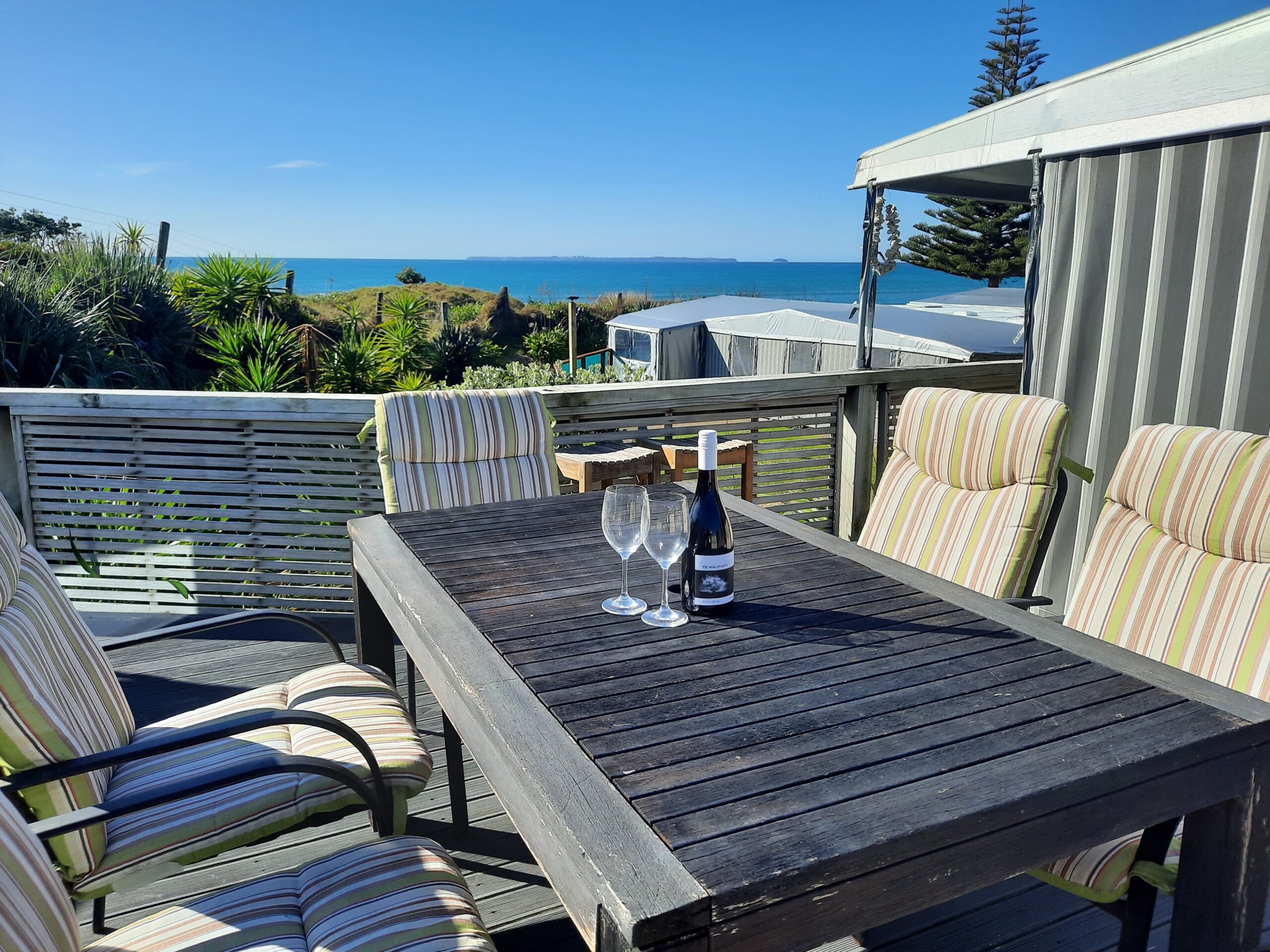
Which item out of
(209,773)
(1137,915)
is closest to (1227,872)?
(1137,915)

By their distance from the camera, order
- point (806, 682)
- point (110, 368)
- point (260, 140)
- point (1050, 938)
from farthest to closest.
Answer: point (260, 140)
point (110, 368)
point (1050, 938)
point (806, 682)

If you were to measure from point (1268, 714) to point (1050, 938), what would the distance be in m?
0.86

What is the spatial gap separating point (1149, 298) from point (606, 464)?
2082 mm

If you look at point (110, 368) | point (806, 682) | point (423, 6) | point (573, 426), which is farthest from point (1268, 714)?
point (423, 6)

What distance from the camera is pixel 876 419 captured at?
4.24m

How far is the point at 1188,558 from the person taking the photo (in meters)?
1.92

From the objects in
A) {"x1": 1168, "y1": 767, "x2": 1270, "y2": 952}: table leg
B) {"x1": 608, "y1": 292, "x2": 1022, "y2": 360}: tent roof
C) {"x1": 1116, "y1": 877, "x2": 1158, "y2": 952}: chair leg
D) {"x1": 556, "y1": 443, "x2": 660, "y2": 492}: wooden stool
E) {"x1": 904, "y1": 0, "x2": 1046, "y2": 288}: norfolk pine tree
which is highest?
{"x1": 904, "y1": 0, "x2": 1046, "y2": 288}: norfolk pine tree

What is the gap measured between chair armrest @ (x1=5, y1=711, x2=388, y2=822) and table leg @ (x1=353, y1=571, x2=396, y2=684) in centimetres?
75

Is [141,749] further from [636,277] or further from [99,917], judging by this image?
[636,277]

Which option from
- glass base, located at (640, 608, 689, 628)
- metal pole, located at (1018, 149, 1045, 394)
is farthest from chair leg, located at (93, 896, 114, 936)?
metal pole, located at (1018, 149, 1045, 394)

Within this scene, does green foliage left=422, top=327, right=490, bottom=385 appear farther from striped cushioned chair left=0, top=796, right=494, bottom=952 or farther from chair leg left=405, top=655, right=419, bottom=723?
striped cushioned chair left=0, top=796, right=494, bottom=952

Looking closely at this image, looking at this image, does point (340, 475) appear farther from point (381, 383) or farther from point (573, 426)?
point (381, 383)

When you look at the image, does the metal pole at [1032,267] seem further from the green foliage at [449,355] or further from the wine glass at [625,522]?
the green foliage at [449,355]

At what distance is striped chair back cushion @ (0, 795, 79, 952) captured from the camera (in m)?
0.98
